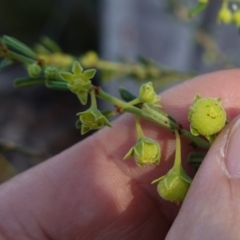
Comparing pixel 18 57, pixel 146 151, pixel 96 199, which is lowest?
pixel 96 199

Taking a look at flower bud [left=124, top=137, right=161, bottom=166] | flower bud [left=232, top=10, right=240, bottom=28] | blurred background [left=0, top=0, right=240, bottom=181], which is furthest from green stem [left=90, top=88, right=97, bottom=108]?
blurred background [left=0, top=0, right=240, bottom=181]

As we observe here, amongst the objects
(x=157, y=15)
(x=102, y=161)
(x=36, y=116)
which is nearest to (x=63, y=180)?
(x=102, y=161)

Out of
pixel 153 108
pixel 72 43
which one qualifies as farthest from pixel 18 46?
Answer: pixel 72 43

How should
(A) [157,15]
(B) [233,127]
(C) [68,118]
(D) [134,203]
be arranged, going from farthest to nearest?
(C) [68,118], (A) [157,15], (D) [134,203], (B) [233,127]

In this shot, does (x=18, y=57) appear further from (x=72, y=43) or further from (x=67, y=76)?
(x=72, y=43)

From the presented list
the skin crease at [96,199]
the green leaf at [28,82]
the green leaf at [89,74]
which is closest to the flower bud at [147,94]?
the green leaf at [89,74]

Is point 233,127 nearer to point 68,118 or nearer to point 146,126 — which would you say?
point 146,126
